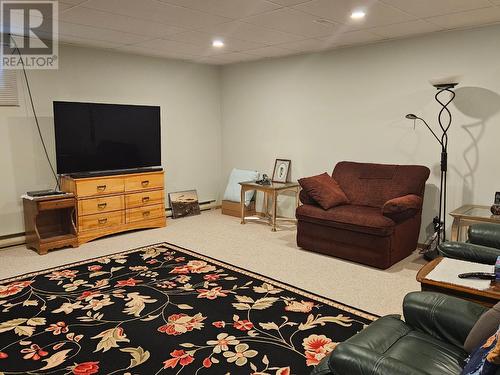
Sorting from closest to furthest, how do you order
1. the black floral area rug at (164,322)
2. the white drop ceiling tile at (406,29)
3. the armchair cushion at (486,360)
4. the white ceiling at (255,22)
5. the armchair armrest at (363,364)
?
the armchair cushion at (486,360) < the armchair armrest at (363,364) < the black floral area rug at (164,322) < the white ceiling at (255,22) < the white drop ceiling tile at (406,29)

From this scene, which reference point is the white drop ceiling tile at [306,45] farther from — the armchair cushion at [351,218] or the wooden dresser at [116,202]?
the wooden dresser at [116,202]

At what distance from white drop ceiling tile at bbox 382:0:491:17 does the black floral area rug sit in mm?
2609

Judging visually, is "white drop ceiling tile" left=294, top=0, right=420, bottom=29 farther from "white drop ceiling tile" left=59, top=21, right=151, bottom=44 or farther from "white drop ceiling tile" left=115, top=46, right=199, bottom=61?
"white drop ceiling tile" left=115, top=46, right=199, bottom=61

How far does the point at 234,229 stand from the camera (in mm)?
5660

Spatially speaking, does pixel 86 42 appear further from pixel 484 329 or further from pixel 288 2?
pixel 484 329

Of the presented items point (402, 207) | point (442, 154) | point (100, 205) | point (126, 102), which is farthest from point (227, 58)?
point (402, 207)

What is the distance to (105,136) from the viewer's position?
516 centimetres

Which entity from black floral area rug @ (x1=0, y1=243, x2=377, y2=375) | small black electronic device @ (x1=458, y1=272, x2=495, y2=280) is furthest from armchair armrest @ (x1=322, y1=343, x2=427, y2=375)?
small black electronic device @ (x1=458, y1=272, x2=495, y2=280)

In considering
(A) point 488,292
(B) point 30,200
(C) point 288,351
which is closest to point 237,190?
(B) point 30,200

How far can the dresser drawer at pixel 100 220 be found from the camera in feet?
16.0

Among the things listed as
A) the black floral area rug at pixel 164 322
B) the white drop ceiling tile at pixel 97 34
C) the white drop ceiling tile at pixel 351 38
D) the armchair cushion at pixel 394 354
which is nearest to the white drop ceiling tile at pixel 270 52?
the white drop ceiling tile at pixel 351 38

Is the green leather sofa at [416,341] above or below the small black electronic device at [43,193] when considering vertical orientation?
below

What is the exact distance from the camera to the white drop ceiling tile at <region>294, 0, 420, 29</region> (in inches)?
132

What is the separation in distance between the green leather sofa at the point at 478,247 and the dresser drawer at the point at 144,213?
152 inches
